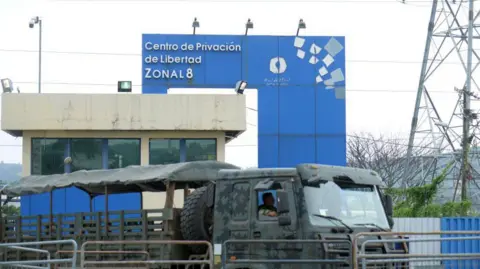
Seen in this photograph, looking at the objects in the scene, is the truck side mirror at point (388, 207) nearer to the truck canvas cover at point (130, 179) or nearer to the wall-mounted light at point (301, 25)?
the truck canvas cover at point (130, 179)

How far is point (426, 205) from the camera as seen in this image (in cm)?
2947

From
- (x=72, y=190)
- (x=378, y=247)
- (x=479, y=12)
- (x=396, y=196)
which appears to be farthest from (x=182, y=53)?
(x=378, y=247)

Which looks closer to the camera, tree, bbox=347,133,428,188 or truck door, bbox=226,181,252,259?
truck door, bbox=226,181,252,259

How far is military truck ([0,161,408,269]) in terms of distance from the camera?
38.6ft

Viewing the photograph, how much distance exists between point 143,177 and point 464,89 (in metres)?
20.9

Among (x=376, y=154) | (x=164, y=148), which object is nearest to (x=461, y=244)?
(x=164, y=148)

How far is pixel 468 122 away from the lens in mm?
32688

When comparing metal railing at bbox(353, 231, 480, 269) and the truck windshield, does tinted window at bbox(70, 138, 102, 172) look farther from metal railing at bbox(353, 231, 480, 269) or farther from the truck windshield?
metal railing at bbox(353, 231, 480, 269)

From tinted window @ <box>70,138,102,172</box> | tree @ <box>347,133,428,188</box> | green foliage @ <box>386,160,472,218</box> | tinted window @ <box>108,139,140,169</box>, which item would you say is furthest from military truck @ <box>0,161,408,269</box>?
tree @ <box>347,133,428,188</box>

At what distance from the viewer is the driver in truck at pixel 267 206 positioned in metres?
12.2

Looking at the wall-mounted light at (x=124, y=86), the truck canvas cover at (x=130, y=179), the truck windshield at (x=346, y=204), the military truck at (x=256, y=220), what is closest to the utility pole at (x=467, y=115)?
the wall-mounted light at (x=124, y=86)

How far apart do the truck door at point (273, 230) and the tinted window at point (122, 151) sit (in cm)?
1807

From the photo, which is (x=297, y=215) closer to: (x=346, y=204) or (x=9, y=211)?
(x=346, y=204)

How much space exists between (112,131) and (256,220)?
59.5ft
